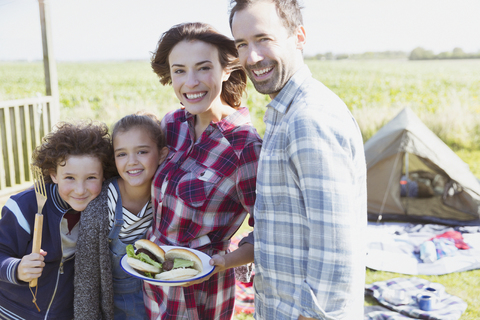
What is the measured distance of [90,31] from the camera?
42.4 metres

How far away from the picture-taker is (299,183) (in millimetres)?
1328

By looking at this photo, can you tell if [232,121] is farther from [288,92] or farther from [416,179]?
[416,179]

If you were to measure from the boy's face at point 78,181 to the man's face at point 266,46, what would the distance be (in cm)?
106

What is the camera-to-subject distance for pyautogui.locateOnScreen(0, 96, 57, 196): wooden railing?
6.10m

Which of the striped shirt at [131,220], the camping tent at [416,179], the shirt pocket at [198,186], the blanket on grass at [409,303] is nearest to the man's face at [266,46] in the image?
the shirt pocket at [198,186]

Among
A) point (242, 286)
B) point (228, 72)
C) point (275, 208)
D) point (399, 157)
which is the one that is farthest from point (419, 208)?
point (275, 208)

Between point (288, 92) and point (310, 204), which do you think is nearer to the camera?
point (310, 204)

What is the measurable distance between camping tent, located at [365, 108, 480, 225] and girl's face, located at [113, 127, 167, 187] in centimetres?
468

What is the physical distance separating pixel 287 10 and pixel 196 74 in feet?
2.18

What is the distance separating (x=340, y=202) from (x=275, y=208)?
0.28 m

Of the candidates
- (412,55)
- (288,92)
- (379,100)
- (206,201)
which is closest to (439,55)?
(412,55)

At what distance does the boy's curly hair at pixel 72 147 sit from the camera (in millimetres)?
2061

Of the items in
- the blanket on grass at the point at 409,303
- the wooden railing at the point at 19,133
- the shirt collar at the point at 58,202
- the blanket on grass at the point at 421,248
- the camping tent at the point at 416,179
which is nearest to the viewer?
the shirt collar at the point at 58,202

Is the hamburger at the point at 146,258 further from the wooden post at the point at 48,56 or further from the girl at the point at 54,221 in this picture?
the wooden post at the point at 48,56
